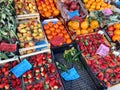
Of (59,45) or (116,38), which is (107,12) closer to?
(116,38)

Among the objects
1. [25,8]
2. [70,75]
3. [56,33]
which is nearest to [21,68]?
[70,75]

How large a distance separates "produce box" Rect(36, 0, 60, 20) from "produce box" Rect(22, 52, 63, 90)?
926 mm

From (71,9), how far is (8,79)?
171cm

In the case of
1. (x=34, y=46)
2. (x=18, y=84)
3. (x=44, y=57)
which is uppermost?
(x=34, y=46)

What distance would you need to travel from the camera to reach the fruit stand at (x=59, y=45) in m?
2.35

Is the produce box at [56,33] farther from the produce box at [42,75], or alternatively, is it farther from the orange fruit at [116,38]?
the orange fruit at [116,38]

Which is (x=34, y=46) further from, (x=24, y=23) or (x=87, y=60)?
(x=87, y=60)

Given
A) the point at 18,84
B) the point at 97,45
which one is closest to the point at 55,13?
the point at 97,45

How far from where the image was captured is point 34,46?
242 centimetres

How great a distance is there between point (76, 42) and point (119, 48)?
2.35 feet

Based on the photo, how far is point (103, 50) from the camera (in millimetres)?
2840

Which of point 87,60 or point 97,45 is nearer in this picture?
point 87,60

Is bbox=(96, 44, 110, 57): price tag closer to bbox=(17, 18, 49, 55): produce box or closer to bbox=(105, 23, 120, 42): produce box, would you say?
bbox=(105, 23, 120, 42): produce box

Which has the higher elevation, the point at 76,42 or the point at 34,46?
the point at 34,46
